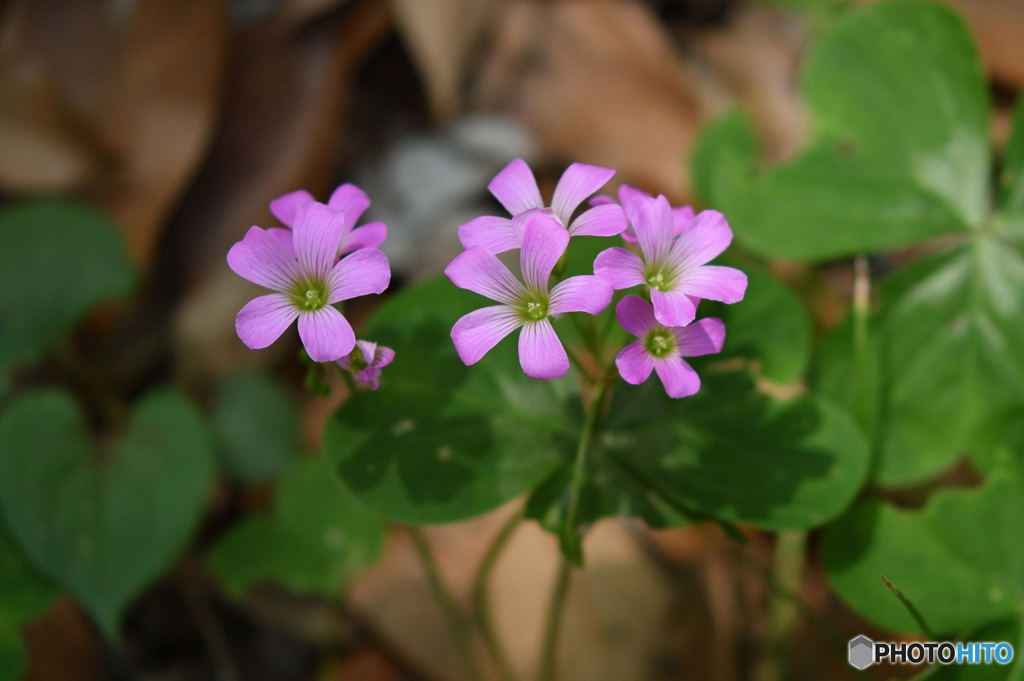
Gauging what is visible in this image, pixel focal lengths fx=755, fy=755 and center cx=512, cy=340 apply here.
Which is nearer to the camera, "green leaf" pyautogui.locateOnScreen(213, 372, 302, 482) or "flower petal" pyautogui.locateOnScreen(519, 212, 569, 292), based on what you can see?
"flower petal" pyautogui.locateOnScreen(519, 212, 569, 292)

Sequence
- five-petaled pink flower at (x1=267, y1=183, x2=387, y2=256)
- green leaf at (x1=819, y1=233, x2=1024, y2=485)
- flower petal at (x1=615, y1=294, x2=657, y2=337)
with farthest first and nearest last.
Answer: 1. green leaf at (x1=819, y1=233, x2=1024, y2=485)
2. five-petaled pink flower at (x1=267, y1=183, x2=387, y2=256)
3. flower petal at (x1=615, y1=294, x2=657, y2=337)

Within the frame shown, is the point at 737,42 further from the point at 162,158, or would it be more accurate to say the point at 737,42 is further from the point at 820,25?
the point at 162,158

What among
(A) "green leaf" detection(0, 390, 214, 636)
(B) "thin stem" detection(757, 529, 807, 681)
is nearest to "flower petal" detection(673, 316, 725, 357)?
(B) "thin stem" detection(757, 529, 807, 681)

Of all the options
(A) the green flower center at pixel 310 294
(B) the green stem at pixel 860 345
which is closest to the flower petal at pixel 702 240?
(A) the green flower center at pixel 310 294

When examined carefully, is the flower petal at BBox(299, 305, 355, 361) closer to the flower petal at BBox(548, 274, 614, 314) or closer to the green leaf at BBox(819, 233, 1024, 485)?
the flower petal at BBox(548, 274, 614, 314)

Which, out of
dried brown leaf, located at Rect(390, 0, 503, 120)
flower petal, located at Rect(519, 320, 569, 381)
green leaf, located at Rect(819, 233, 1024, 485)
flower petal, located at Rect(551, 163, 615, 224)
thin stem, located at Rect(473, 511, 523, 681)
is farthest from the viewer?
dried brown leaf, located at Rect(390, 0, 503, 120)

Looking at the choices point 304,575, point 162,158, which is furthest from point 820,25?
point 304,575

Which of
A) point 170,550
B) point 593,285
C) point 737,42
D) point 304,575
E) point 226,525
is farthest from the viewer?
point 737,42
